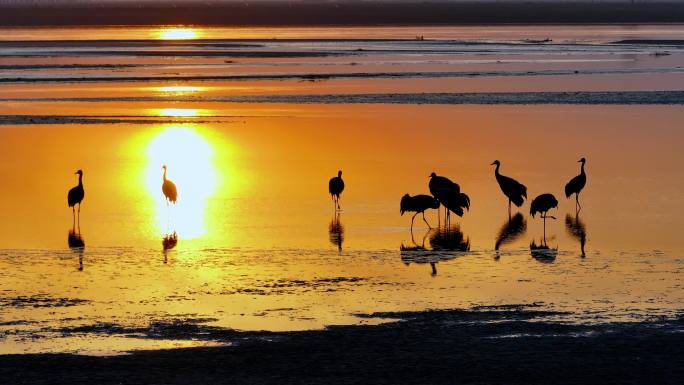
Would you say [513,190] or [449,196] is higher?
[513,190]

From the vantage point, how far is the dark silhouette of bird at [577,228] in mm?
16286

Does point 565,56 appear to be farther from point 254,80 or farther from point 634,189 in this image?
point 634,189

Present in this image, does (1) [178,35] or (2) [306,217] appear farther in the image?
(1) [178,35]

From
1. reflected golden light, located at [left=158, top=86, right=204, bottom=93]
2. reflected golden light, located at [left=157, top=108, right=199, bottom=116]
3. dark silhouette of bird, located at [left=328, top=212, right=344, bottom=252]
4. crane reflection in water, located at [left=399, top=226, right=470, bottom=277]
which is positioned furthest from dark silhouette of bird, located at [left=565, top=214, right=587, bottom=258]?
reflected golden light, located at [left=158, top=86, right=204, bottom=93]

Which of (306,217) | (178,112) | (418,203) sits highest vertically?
(178,112)

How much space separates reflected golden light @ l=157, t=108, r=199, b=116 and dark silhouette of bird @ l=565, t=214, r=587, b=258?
1768cm

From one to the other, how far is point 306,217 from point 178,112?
56.1ft

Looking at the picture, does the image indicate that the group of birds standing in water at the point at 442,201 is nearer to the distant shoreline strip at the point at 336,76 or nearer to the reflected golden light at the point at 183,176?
the reflected golden light at the point at 183,176

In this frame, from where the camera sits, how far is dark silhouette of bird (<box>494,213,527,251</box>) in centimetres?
1616

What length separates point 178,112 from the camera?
34.6 meters

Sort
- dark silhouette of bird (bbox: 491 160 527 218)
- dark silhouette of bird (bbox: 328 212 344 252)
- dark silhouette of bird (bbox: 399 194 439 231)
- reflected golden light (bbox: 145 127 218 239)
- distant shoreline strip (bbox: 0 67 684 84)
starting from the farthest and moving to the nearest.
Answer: distant shoreline strip (bbox: 0 67 684 84) < dark silhouette of bird (bbox: 491 160 527 218) < reflected golden light (bbox: 145 127 218 239) < dark silhouette of bird (bbox: 399 194 439 231) < dark silhouette of bird (bbox: 328 212 344 252)

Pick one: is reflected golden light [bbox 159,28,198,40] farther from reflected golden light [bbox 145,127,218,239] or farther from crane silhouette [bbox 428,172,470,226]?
crane silhouette [bbox 428,172,470,226]

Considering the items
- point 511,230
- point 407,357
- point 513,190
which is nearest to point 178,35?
point 513,190

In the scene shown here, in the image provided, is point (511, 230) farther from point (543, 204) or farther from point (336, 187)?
point (336, 187)
